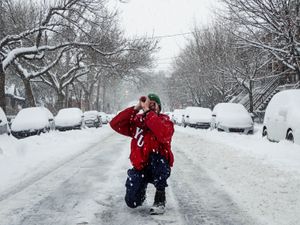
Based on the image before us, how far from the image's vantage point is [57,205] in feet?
19.4

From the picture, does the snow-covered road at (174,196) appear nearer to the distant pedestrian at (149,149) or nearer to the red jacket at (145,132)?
the distant pedestrian at (149,149)

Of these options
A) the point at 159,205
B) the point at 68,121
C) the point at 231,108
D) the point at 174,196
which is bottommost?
the point at 174,196

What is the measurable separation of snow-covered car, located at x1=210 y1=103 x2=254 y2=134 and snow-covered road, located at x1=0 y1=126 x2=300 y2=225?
10.2 m

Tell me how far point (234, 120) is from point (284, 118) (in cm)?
799

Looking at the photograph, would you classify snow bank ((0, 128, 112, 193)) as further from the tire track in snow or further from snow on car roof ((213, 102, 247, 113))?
snow on car roof ((213, 102, 247, 113))

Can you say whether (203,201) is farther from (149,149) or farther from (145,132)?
(145,132)

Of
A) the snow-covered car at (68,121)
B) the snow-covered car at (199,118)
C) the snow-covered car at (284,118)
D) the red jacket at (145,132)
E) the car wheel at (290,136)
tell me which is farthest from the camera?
the snow-covered car at (199,118)

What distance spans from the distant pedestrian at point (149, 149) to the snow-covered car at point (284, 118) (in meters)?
7.06

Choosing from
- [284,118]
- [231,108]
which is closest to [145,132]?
[284,118]

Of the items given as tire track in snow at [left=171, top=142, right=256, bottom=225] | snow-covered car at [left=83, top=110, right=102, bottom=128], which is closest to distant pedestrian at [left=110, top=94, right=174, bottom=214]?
tire track in snow at [left=171, top=142, right=256, bottom=225]

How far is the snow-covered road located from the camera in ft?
16.9

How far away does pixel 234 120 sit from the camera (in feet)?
68.8

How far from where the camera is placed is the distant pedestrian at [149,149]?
5.29 m

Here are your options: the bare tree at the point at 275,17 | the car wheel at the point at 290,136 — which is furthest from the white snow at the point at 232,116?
the car wheel at the point at 290,136
